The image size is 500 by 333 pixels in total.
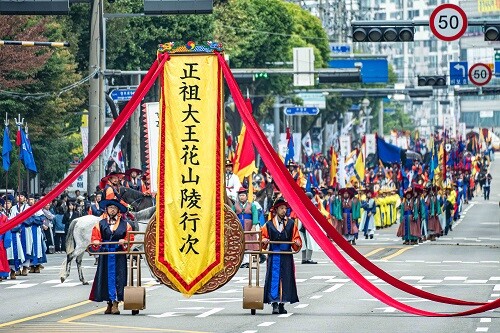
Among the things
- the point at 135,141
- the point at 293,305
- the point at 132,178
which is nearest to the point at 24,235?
the point at 132,178

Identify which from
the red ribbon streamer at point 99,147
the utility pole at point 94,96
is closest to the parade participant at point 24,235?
the utility pole at point 94,96

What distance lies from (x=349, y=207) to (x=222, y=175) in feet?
94.2

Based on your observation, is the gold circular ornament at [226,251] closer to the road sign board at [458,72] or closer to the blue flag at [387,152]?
the blue flag at [387,152]

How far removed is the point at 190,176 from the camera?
20859mm

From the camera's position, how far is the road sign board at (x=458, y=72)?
71.0 meters

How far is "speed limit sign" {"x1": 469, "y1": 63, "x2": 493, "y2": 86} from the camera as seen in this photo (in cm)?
5900

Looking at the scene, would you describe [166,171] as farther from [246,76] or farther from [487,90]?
[487,90]

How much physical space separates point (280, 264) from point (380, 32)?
1351 centimetres

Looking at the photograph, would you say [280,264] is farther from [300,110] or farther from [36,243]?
[300,110]

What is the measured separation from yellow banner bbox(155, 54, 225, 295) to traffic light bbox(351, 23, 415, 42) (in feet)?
48.2

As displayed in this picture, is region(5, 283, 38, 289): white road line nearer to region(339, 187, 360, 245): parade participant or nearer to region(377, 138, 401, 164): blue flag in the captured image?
region(339, 187, 360, 245): parade participant

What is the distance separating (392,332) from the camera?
1998 cm

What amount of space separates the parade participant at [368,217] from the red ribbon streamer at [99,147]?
32274mm

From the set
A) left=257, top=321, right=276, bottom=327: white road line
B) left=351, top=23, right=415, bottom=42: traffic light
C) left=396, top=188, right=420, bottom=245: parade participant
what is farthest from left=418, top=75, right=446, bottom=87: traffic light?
left=257, top=321, right=276, bottom=327: white road line
